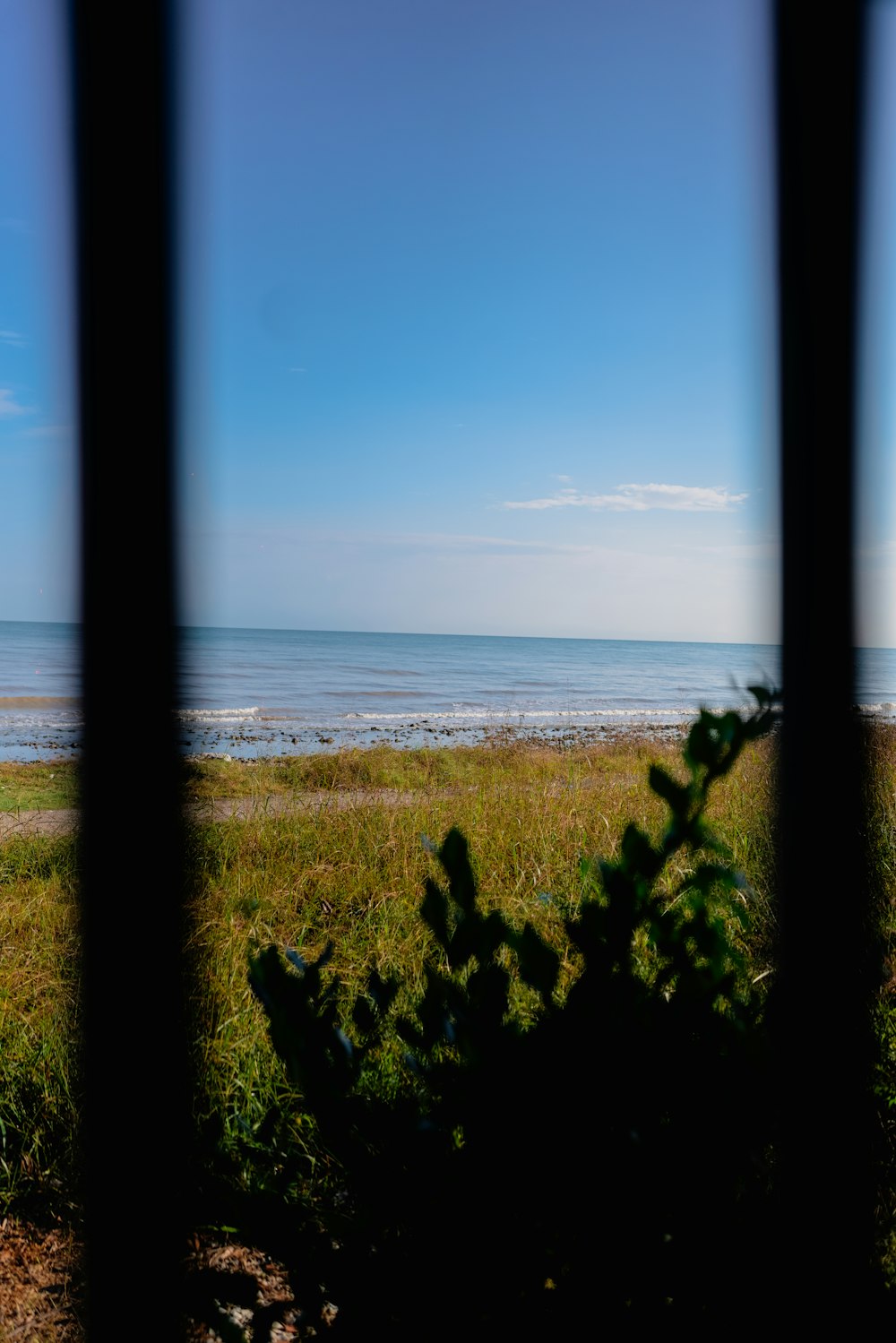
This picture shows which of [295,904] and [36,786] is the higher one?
[295,904]

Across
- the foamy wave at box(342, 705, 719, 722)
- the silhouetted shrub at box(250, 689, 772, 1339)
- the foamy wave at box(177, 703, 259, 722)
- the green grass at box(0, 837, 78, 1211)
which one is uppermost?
the silhouetted shrub at box(250, 689, 772, 1339)

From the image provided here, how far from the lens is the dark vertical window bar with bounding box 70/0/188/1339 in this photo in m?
1.33

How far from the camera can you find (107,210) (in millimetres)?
1374

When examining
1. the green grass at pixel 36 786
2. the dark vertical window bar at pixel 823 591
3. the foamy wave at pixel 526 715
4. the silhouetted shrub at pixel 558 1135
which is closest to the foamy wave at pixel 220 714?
the foamy wave at pixel 526 715

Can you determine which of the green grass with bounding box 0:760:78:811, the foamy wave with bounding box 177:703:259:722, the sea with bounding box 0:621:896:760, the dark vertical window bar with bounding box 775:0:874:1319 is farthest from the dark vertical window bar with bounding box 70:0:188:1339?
the foamy wave with bounding box 177:703:259:722

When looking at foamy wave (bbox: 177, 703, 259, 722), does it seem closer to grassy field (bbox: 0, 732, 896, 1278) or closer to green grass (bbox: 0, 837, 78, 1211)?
grassy field (bbox: 0, 732, 896, 1278)

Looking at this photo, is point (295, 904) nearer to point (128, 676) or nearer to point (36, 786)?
point (128, 676)

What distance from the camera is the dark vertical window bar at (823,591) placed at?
1139 mm

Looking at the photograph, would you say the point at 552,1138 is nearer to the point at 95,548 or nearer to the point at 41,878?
the point at 95,548

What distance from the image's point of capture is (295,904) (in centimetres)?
295

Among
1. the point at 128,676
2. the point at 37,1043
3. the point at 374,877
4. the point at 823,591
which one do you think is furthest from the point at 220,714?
the point at 823,591

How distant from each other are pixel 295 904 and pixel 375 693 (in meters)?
15.1

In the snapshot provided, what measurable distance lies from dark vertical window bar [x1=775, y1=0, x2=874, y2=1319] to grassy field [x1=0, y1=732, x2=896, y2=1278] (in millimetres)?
152

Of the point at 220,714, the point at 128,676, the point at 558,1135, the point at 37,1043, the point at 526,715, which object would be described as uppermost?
the point at 128,676
